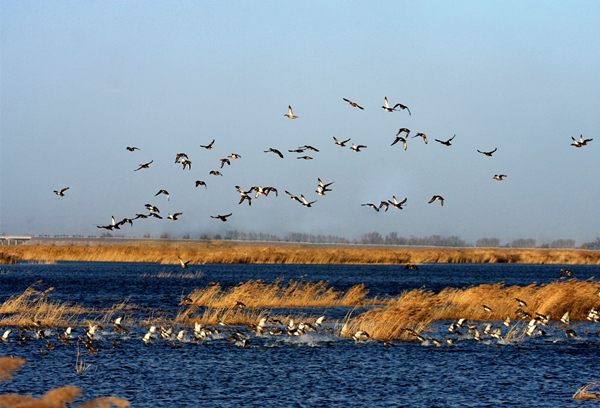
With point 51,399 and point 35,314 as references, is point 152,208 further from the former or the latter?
point 51,399

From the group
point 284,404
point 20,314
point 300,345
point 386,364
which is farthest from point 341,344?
point 20,314

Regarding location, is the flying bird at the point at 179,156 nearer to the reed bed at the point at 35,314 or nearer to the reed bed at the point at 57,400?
the reed bed at the point at 35,314

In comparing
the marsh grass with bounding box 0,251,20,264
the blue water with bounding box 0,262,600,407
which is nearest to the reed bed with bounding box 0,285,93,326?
the blue water with bounding box 0,262,600,407

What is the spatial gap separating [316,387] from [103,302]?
31.6 metres

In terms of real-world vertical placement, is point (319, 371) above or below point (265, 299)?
below

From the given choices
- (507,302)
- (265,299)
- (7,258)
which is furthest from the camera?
(7,258)

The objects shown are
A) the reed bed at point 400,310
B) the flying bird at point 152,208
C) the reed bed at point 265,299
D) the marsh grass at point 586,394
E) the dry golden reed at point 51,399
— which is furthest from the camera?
the reed bed at point 265,299

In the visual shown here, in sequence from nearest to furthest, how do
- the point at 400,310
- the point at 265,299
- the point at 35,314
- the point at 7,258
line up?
the point at 400,310 → the point at 35,314 → the point at 265,299 → the point at 7,258

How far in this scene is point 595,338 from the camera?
3306 cm

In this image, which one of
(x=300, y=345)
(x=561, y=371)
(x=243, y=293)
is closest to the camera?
(x=561, y=371)

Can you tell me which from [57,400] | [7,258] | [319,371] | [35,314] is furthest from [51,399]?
[7,258]

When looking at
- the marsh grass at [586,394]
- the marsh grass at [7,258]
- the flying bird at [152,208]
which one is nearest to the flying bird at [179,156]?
the flying bird at [152,208]

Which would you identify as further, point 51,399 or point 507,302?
point 507,302

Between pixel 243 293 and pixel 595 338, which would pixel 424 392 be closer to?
pixel 595 338
